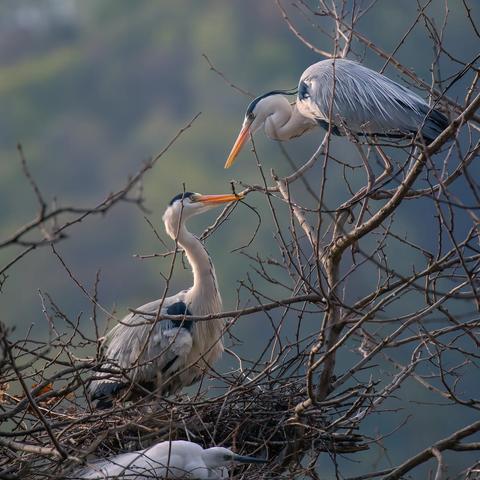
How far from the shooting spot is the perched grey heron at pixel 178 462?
11.9 ft

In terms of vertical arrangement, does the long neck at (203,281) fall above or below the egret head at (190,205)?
below

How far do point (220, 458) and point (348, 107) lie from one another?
2640 mm

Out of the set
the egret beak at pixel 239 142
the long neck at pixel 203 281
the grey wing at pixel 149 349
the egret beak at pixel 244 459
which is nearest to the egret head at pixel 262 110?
the egret beak at pixel 239 142

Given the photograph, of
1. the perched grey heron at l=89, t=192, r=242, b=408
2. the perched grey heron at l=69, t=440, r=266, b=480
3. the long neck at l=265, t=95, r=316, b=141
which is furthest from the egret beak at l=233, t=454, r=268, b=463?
the long neck at l=265, t=95, r=316, b=141

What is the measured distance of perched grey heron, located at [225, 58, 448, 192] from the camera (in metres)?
5.54

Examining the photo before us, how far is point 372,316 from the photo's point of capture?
301 cm

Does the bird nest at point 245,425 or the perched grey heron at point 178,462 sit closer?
the perched grey heron at point 178,462

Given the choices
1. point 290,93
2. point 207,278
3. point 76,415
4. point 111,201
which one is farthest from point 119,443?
point 290,93

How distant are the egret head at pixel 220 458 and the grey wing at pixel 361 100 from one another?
91.1 inches

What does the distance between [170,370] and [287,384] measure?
981 millimetres

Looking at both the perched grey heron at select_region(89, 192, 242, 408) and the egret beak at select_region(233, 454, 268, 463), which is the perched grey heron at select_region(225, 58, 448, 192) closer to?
the perched grey heron at select_region(89, 192, 242, 408)

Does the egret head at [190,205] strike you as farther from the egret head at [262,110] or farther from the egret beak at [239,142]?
the egret head at [262,110]

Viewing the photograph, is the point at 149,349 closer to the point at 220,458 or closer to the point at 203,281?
the point at 203,281

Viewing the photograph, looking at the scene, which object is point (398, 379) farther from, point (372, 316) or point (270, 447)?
point (270, 447)
